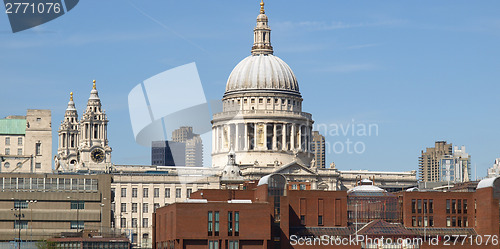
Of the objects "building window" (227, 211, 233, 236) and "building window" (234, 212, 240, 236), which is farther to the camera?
"building window" (234, 212, 240, 236)

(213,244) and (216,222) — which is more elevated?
(216,222)

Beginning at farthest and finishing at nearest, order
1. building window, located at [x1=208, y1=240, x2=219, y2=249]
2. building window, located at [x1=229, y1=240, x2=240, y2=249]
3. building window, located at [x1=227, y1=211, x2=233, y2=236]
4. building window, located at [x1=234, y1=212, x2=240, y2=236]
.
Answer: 1. building window, located at [x1=234, y1=212, x2=240, y2=236]
2. building window, located at [x1=227, y1=211, x2=233, y2=236]
3. building window, located at [x1=229, y1=240, x2=240, y2=249]
4. building window, located at [x1=208, y1=240, x2=219, y2=249]

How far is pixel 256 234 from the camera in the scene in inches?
7466

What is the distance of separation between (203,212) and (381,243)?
28.5 m

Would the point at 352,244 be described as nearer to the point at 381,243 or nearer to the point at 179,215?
the point at 381,243

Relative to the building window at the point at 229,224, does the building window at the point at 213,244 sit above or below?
below

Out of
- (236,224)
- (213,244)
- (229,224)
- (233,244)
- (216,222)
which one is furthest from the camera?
(236,224)

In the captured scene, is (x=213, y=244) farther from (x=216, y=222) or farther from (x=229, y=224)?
(x=229, y=224)

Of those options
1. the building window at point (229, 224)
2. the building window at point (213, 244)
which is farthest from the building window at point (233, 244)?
the building window at point (213, 244)

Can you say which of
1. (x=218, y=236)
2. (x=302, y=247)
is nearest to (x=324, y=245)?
(x=302, y=247)

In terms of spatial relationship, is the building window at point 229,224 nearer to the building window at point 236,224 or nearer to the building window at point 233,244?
the building window at point 236,224

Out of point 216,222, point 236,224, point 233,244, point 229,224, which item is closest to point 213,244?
point 233,244

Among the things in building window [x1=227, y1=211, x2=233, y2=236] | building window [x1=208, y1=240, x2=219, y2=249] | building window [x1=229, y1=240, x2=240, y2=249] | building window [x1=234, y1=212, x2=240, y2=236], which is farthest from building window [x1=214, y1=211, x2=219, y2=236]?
building window [x1=234, y1=212, x2=240, y2=236]

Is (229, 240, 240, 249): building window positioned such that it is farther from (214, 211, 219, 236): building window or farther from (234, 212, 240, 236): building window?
(214, 211, 219, 236): building window
